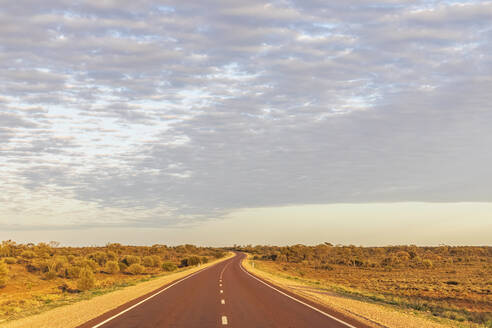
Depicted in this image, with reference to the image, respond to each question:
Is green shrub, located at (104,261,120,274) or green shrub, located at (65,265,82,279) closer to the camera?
green shrub, located at (65,265,82,279)

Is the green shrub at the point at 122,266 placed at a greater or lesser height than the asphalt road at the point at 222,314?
lesser

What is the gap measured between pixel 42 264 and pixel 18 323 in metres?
40.9

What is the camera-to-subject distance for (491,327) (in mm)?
15625

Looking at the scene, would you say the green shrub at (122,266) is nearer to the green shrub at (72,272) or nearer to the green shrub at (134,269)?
the green shrub at (134,269)

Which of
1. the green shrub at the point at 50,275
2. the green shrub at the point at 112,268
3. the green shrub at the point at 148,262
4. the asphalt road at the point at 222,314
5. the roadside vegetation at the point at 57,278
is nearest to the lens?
the asphalt road at the point at 222,314

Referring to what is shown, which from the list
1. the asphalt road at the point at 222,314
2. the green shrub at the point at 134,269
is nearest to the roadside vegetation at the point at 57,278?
the green shrub at the point at 134,269

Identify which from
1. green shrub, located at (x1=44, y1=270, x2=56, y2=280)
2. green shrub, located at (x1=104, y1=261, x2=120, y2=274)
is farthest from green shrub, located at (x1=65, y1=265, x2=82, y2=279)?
green shrub, located at (x1=104, y1=261, x2=120, y2=274)

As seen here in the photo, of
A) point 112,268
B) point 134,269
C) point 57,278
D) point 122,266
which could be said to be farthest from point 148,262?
point 57,278

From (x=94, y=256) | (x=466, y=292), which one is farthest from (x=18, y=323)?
(x=94, y=256)

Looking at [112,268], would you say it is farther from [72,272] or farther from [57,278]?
[57,278]

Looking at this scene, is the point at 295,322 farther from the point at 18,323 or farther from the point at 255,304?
the point at 18,323

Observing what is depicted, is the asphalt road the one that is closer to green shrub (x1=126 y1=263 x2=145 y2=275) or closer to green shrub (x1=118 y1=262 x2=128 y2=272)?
green shrub (x1=126 y1=263 x2=145 y2=275)

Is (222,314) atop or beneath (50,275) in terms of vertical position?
atop

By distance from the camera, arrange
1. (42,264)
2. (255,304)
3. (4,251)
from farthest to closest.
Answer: (4,251) < (42,264) < (255,304)
